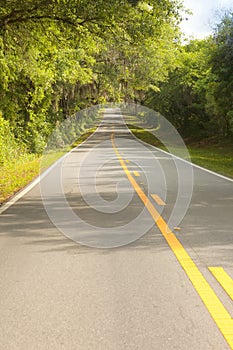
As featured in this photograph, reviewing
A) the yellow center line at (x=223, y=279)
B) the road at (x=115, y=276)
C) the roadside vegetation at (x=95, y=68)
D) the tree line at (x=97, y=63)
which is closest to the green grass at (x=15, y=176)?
the roadside vegetation at (x=95, y=68)

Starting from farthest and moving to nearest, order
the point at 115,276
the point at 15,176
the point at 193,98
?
the point at 193,98
the point at 15,176
the point at 115,276

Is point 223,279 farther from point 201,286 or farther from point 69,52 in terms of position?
point 69,52

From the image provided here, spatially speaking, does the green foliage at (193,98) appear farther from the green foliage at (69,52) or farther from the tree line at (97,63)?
the green foliage at (69,52)

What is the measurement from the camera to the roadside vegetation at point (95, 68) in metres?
13.0

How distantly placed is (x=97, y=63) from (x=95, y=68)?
0.43 metres

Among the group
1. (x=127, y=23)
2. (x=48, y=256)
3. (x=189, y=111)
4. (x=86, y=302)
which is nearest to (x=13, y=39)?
(x=127, y=23)

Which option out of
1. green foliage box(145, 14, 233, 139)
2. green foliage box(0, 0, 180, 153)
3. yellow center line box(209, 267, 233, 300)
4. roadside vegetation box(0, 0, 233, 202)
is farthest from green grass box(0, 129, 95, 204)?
green foliage box(145, 14, 233, 139)

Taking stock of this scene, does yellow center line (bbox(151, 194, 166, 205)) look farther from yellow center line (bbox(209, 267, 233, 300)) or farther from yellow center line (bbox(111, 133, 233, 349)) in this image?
yellow center line (bbox(209, 267, 233, 300))

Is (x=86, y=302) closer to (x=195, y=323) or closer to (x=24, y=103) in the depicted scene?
(x=195, y=323)

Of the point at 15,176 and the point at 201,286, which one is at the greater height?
the point at 201,286

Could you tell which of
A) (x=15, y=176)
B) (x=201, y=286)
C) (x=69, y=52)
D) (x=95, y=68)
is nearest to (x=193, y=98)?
(x=95, y=68)

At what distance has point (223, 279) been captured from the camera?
17.4ft

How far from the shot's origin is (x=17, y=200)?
1166 cm

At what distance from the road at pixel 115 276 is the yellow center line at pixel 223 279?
1cm
